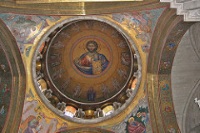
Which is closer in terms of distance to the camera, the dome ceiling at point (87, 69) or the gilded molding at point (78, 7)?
the gilded molding at point (78, 7)

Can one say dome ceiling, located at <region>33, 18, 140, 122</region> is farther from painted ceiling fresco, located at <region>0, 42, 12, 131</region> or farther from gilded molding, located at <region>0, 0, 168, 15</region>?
gilded molding, located at <region>0, 0, 168, 15</region>

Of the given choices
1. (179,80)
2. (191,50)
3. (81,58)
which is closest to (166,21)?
(191,50)

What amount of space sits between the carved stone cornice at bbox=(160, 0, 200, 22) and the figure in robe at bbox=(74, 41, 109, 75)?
6600 mm

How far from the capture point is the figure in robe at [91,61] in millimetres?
15684

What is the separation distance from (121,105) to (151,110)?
1.50 meters

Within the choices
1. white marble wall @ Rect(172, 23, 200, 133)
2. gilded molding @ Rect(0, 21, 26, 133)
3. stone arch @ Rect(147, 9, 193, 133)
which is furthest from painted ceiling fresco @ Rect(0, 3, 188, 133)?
white marble wall @ Rect(172, 23, 200, 133)

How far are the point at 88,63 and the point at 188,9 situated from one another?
755 cm

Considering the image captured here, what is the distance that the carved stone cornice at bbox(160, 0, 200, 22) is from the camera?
8658 millimetres

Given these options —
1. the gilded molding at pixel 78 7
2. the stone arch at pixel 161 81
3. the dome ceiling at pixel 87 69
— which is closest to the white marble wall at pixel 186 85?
the stone arch at pixel 161 81

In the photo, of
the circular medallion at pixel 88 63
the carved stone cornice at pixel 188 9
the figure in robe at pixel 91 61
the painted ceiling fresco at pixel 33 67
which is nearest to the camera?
the carved stone cornice at pixel 188 9

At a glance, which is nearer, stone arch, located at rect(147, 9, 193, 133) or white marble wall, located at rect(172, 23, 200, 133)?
stone arch, located at rect(147, 9, 193, 133)

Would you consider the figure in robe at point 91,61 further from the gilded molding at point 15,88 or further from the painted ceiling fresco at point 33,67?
the gilded molding at point 15,88

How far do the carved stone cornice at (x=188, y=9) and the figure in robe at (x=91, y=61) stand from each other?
6.60 m

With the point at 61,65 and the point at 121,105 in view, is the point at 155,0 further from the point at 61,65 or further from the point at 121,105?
the point at 61,65
